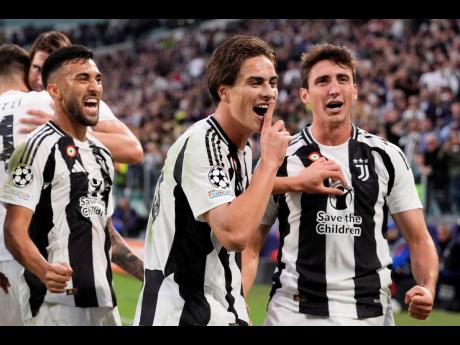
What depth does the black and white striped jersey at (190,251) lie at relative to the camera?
407 cm

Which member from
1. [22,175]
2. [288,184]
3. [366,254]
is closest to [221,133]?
[288,184]

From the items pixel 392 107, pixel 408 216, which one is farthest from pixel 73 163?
pixel 392 107

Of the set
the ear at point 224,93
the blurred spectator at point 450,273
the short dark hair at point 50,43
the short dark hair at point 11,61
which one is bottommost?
the blurred spectator at point 450,273

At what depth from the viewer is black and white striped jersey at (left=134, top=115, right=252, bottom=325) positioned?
4070 mm

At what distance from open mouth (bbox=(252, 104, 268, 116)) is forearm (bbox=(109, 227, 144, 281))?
1669mm

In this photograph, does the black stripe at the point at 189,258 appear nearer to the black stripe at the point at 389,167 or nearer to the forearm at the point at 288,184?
the forearm at the point at 288,184

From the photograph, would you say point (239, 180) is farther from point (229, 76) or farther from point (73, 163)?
point (73, 163)

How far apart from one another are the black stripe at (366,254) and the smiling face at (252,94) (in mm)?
1039

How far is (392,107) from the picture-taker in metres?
16.5

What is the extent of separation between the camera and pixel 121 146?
19.0 feet

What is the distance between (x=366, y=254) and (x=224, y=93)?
134 cm

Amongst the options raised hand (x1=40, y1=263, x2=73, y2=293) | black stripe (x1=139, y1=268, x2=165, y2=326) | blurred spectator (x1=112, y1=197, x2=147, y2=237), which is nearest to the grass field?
blurred spectator (x1=112, y1=197, x2=147, y2=237)

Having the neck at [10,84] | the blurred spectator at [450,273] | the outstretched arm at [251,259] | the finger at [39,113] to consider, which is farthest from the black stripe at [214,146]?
the blurred spectator at [450,273]

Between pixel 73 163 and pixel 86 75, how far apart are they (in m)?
0.60
